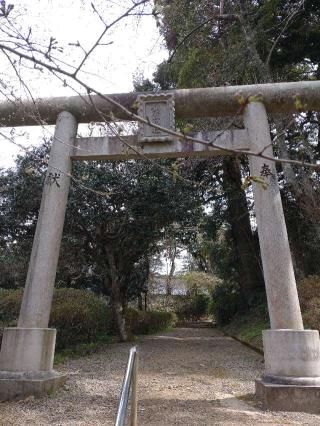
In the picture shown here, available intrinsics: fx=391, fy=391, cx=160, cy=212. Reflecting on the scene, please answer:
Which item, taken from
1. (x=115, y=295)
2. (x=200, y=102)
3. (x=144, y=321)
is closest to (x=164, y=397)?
(x=200, y=102)

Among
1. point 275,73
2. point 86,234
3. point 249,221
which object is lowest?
point 86,234

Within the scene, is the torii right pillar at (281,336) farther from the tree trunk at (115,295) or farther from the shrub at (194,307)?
the shrub at (194,307)

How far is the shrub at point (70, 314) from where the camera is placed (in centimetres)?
777

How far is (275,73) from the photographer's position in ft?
34.6

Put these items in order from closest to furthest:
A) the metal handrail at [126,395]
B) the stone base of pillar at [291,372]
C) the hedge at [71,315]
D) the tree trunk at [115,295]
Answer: the metal handrail at [126,395], the stone base of pillar at [291,372], the hedge at [71,315], the tree trunk at [115,295]

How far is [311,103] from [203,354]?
569 centimetres

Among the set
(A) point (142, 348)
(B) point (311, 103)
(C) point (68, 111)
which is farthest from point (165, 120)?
(A) point (142, 348)

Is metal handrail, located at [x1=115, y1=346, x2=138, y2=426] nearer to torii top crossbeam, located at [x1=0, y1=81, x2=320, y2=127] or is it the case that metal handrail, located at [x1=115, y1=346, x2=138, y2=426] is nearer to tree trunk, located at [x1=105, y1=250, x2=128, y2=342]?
torii top crossbeam, located at [x1=0, y1=81, x2=320, y2=127]

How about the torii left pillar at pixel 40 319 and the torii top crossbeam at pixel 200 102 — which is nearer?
the torii left pillar at pixel 40 319

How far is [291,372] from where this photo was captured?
4.32 metres

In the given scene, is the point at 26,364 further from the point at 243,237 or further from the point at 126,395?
the point at 243,237

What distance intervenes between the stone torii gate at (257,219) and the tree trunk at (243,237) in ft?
27.8

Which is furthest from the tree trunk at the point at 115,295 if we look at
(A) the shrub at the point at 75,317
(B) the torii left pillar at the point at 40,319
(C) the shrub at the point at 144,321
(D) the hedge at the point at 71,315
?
(B) the torii left pillar at the point at 40,319

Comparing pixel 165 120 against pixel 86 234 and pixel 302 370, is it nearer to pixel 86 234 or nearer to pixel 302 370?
pixel 302 370
